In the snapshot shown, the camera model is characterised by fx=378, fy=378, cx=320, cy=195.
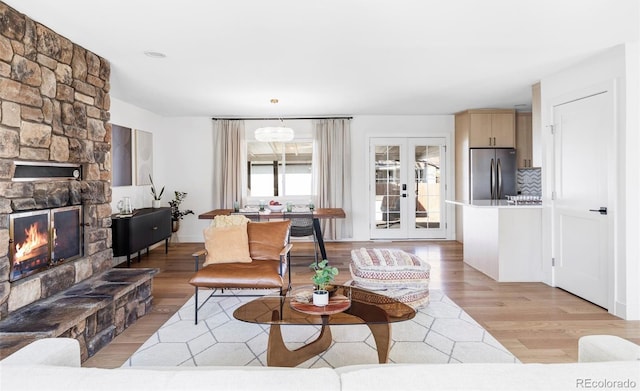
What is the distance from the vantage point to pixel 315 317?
7.31 feet

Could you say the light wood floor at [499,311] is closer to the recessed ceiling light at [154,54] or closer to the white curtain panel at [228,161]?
the white curtain panel at [228,161]

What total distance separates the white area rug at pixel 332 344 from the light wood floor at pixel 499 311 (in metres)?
A: 0.15

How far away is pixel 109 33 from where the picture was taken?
3.01 meters

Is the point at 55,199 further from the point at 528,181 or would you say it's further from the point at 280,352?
the point at 528,181

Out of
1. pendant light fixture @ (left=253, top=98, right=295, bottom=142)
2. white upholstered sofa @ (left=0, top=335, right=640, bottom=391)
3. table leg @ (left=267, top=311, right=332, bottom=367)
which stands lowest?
table leg @ (left=267, top=311, right=332, bottom=367)

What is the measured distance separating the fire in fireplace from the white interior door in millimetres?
4729

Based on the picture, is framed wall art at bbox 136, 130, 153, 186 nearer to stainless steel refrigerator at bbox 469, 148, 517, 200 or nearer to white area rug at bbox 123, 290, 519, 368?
white area rug at bbox 123, 290, 519, 368

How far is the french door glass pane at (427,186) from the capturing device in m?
7.20

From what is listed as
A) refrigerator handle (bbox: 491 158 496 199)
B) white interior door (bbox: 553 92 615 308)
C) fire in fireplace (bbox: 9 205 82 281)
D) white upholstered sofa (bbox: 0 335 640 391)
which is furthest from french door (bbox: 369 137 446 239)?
white upholstered sofa (bbox: 0 335 640 391)

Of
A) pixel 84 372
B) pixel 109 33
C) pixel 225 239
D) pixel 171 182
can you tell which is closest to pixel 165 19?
pixel 109 33

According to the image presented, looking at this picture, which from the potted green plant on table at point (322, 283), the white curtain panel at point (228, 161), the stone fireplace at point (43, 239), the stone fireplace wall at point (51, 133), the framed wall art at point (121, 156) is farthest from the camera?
the white curtain panel at point (228, 161)

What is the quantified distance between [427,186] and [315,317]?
5500 millimetres

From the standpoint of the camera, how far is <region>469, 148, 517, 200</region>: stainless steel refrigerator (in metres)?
6.41

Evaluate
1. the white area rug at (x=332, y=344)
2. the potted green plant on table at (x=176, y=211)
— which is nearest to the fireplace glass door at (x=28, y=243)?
the white area rug at (x=332, y=344)
